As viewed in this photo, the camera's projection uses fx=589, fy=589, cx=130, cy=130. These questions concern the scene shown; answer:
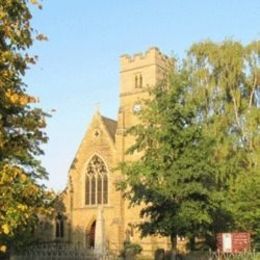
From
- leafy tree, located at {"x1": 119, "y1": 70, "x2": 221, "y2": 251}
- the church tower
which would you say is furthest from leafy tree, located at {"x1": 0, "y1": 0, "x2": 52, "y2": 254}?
the church tower

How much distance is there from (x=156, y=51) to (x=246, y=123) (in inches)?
655

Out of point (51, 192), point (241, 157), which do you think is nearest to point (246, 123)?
point (241, 157)

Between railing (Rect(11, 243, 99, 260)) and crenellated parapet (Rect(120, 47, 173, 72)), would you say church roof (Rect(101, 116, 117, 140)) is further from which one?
railing (Rect(11, 243, 99, 260))

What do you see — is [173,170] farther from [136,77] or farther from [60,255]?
[136,77]

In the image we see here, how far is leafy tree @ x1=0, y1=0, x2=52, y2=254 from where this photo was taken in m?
8.99

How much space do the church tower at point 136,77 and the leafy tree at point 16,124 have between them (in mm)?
38212

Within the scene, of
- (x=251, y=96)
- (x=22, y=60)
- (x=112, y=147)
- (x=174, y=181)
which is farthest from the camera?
(x=112, y=147)

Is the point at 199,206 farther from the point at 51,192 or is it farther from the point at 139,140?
the point at 51,192

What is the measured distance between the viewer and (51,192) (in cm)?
1067

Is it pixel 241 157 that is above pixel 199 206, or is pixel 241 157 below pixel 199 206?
above

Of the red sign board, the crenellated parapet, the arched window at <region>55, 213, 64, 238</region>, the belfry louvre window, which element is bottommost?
the red sign board

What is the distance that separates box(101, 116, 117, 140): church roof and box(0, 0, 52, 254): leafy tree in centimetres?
3911

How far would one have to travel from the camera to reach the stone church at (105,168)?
47531 millimetres

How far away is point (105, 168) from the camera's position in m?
49.0
